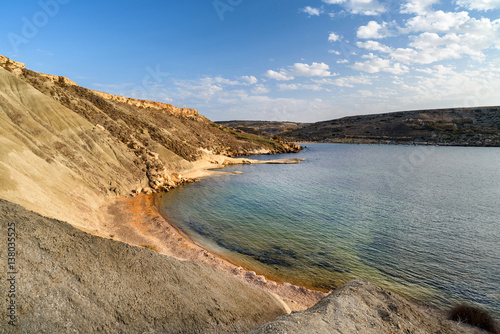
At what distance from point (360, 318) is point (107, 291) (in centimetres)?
840

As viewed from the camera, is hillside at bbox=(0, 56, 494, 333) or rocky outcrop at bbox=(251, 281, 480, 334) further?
hillside at bbox=(0, 56, 494, 333)

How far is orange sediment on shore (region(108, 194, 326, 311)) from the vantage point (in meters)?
12.5

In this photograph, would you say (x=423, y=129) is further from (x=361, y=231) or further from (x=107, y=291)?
(x=107, y=291)

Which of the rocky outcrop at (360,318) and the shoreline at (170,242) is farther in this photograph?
the shoreline at (170,242)

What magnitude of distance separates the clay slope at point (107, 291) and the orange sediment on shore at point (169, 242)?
2029 mm

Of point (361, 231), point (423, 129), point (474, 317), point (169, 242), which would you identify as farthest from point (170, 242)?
point (423, 129)

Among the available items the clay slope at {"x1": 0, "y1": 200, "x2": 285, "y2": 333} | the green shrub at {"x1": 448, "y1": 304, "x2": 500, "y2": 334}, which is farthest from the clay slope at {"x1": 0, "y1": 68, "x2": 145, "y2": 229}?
the green shrub at {"x1": 448, "y1": 304, "x2": 500, "y2": 334}

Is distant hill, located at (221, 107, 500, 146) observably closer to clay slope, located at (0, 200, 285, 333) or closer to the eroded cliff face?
the eroded cliff face

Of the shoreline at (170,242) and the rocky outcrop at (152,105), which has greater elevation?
the rocky outcrop at (152,105)

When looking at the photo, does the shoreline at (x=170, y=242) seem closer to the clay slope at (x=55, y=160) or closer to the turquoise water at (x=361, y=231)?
the turquoise water at (x=361, y=231)

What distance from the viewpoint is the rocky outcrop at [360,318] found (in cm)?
684

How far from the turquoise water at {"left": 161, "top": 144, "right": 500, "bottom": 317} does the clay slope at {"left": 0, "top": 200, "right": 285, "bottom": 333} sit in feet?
19.2

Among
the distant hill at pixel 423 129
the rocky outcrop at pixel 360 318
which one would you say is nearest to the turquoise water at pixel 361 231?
the rocky outcrop at pixel 360 318

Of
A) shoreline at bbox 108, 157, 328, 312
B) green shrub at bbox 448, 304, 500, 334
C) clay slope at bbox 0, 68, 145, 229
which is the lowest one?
green shrub at bbox 448, 304, 500, 334
